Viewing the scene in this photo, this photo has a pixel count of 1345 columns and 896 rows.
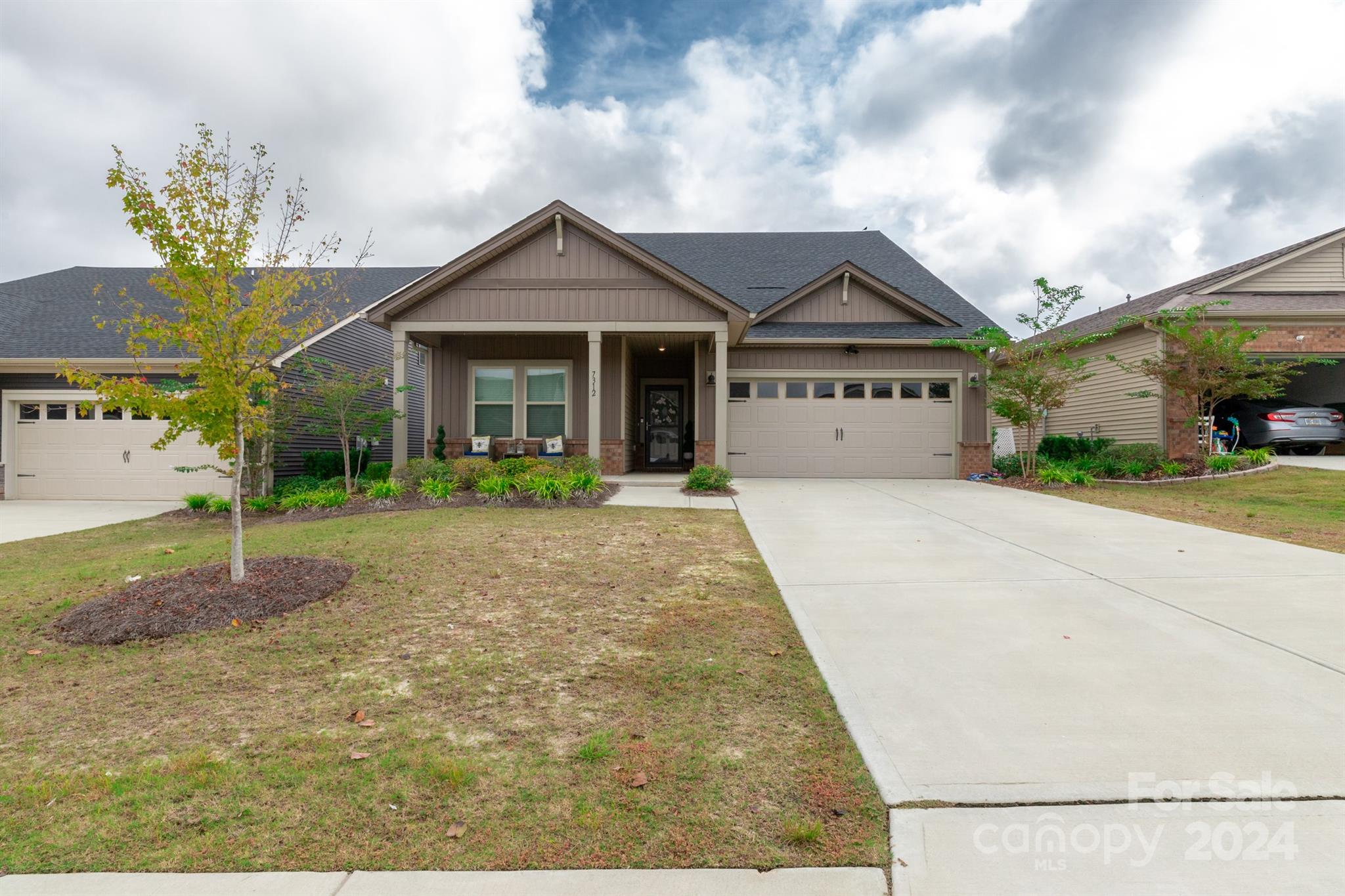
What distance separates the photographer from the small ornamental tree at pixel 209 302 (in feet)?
14.0

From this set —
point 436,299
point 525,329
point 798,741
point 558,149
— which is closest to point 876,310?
point 525,329

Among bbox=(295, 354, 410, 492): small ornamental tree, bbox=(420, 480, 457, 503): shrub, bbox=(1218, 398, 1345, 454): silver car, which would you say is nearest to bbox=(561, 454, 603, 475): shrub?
bbox=(420, 480, 457, 503): shrub

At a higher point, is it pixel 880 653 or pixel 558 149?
pixel 558 149

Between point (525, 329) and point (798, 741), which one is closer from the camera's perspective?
point (798, 741)

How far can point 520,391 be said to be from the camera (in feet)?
44.7

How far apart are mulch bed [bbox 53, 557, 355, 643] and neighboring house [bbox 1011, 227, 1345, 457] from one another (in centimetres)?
1422

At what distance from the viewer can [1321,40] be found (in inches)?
412

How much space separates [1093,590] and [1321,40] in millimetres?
12944

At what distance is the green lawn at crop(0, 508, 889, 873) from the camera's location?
1.91 meters

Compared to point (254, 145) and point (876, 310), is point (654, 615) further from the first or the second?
point (876, 310)

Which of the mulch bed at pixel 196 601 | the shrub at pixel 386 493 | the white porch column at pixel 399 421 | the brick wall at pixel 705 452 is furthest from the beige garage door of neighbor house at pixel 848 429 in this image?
the mulch bed at pixel 196 601

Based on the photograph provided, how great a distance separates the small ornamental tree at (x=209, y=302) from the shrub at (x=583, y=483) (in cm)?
510

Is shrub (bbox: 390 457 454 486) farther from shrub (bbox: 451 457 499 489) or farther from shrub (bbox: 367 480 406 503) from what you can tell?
shrub (bbox: 367 480 406 503)

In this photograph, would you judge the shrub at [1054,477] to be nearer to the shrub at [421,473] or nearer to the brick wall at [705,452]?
the brick wall at [705,452]
